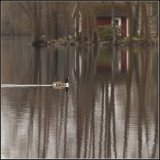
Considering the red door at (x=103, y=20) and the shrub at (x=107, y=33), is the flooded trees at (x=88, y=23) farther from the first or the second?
the red door at (x=103, y=20)

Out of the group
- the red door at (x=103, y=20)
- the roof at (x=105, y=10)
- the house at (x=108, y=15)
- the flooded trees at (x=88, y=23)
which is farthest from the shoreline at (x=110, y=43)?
the red door at (x=103, y=20)

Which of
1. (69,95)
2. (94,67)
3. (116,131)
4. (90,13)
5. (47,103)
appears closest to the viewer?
(116,131)

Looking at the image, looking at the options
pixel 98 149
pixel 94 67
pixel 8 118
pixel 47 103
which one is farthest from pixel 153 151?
pixel 94 67

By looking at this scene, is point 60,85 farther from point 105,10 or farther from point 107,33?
point 105,10

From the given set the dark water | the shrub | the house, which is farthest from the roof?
the dark water

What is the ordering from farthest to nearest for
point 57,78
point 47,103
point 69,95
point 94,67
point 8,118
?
point 94,67 → point 57,78 → point 69,95 → point 47,103 → point 8,118

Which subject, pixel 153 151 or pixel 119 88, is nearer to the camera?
pixel 153 151

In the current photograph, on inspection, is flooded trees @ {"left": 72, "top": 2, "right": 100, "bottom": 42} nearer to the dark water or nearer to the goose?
the dark water

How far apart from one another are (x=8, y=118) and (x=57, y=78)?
11407 mm

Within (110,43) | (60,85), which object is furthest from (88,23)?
(60,85)

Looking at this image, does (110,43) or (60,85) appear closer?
(60,85)

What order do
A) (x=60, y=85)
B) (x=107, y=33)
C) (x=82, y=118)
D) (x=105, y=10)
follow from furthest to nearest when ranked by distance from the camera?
(x=105, y=10)
(x=107, y=33)
(x=60, y=85)
(x=82, y=118)

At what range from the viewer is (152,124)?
45.3ft

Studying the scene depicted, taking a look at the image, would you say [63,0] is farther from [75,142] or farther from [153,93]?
[75,142]
